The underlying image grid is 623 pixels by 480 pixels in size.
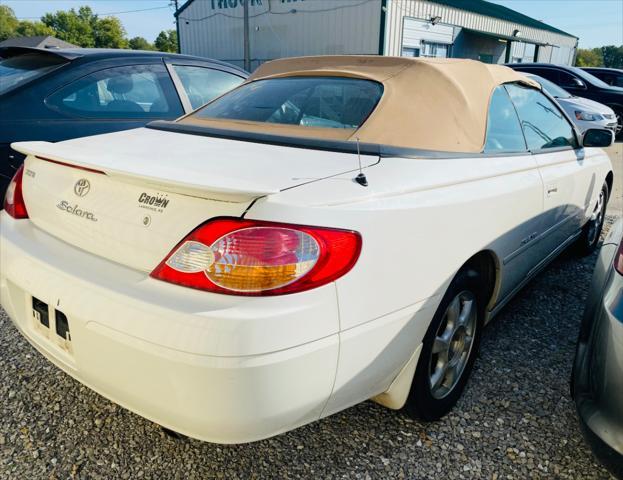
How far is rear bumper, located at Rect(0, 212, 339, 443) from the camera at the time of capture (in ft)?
4.30

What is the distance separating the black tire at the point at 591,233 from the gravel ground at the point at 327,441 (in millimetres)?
1951

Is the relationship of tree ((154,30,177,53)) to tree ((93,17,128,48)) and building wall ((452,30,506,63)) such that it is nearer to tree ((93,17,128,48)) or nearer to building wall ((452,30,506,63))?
tree ((93,17,128,48))

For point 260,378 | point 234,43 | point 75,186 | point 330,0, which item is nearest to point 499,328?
point 260,378

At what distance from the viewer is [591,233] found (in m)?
4.18

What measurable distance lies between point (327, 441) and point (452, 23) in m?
23.8

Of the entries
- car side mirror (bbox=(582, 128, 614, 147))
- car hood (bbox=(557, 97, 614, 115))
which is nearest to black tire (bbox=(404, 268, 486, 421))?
car side mirror (bbox=(582, 128, 614, 147))

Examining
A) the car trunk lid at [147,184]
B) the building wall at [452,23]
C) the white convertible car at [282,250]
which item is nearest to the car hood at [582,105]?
the white convertible car at [282,250]

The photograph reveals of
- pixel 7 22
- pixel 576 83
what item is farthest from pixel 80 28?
pixel 576 83

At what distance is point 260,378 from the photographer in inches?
52.2

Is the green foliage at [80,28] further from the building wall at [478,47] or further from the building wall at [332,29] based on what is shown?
the building wall at [478,47]

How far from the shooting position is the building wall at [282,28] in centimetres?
1967

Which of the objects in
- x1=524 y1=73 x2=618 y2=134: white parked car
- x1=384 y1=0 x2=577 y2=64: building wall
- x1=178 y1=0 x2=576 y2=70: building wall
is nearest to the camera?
x1=524 y1=73 x2=618 y2=134: white parked car

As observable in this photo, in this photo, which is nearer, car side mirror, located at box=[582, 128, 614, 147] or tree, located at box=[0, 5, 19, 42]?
car side mirror, located at box=[582, 128, 614, 147]

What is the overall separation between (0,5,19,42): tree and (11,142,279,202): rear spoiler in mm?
74764
